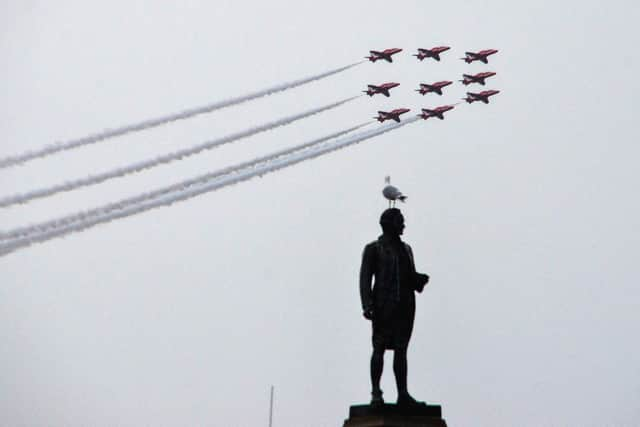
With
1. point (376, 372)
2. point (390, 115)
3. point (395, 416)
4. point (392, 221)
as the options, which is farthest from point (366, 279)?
point (390, 115)

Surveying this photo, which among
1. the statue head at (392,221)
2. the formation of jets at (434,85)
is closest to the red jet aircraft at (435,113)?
the formation of jets at (434,85)

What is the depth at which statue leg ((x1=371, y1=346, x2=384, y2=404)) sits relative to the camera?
22.8 meters

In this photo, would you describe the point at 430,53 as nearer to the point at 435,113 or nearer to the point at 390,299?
the point at 435,113

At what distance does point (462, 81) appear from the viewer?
112375 millimetres

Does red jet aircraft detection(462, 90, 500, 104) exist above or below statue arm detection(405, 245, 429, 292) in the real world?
above

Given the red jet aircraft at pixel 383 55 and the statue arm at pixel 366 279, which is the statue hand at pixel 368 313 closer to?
the statue arm at pixel 366 279

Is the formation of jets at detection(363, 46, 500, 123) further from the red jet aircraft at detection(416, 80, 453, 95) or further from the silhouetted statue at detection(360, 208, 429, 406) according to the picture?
the silhouetted statue at detection(360, 208, 429, 406)

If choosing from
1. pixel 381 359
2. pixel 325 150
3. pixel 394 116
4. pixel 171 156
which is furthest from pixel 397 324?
pixel 394 116

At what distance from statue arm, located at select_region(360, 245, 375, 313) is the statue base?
181 cm

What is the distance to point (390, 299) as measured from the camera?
77.5 ft

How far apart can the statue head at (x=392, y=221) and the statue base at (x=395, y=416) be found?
301 cm

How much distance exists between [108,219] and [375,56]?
4964 cm

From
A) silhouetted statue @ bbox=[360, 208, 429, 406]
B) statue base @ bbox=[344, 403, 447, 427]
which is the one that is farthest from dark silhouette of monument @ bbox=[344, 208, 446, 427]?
statue base @ bbox=[344, 403, 447, 427]

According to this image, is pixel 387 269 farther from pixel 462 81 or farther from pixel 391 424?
pixel 462 81
